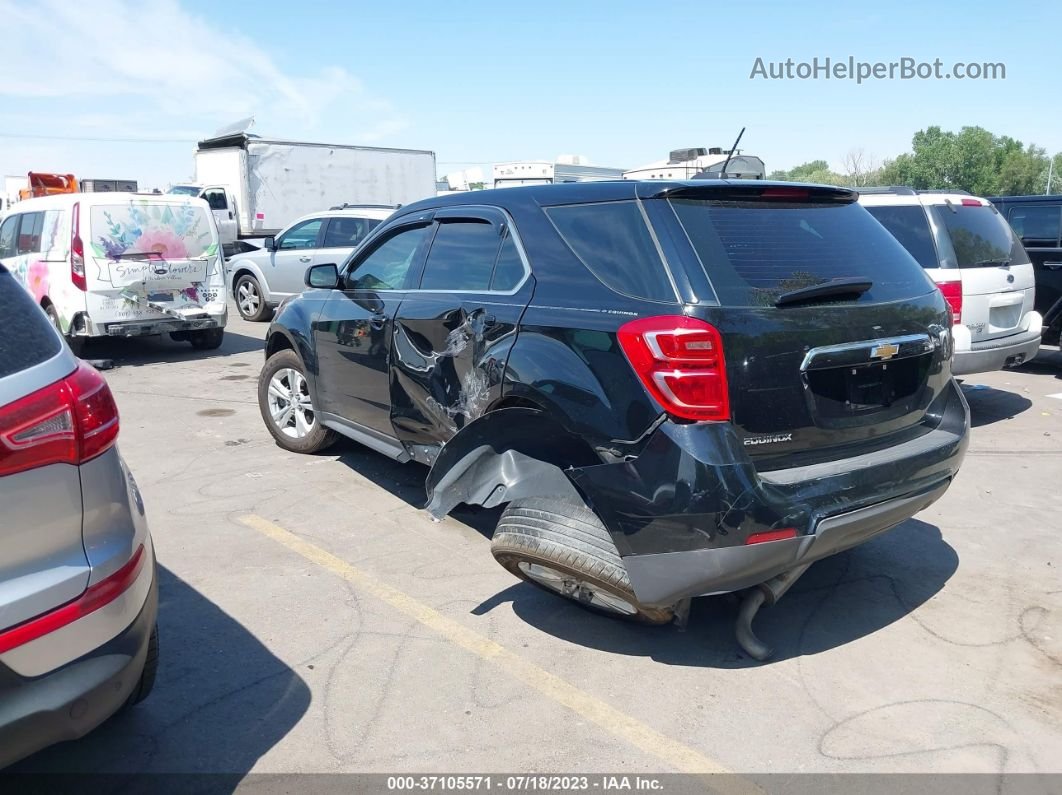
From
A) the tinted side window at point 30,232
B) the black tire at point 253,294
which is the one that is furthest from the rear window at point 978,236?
the black tire at point 253,294

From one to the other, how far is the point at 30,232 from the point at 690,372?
10498 mm

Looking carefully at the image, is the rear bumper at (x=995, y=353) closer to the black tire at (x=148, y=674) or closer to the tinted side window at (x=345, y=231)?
the black tire at (x=148, y=674)

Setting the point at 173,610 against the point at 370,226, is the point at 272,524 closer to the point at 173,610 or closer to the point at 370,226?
the point at 173,610

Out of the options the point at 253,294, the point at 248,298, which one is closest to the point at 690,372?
the point at 253,294

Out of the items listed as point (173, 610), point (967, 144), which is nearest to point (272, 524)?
point (173, 610)

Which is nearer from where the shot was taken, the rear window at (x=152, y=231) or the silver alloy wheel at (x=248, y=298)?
the rear window at (x=152, y=231)

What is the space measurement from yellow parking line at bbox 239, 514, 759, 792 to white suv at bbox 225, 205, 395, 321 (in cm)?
918

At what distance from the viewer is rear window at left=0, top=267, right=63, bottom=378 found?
234 cm

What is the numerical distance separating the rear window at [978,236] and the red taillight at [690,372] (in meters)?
5.03

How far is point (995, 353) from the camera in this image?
7.23 metres

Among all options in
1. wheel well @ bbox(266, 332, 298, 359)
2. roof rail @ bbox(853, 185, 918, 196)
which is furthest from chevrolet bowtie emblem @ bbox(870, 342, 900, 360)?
roof rail @ bbox(853, 185, 918, 196)

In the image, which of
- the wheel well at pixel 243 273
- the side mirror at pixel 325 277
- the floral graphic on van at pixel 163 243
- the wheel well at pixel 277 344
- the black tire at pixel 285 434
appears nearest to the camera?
the side mirror at pixel 325 277

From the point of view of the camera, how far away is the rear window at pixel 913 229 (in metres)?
7.13

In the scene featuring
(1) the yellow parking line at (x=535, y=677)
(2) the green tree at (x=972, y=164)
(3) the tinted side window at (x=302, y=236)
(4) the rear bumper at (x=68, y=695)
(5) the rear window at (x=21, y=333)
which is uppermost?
Result: (2) the green tree at (x=972, y=164)
